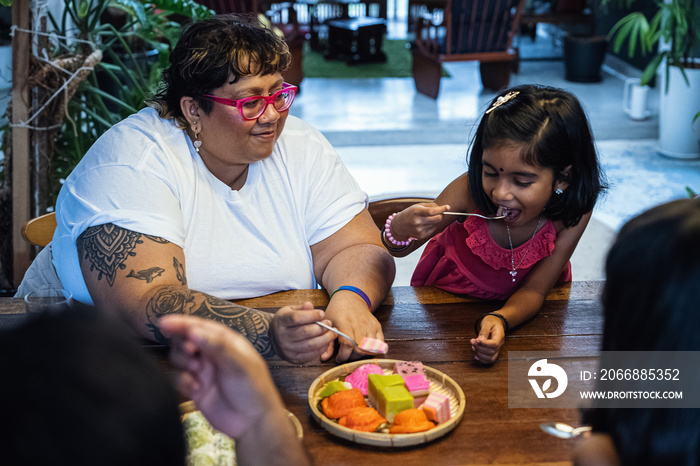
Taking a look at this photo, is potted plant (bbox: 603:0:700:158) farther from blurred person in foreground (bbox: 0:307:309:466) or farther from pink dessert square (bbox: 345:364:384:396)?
blurred person in foreground (bbox: 0:307:309:466)

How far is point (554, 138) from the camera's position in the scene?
165cm

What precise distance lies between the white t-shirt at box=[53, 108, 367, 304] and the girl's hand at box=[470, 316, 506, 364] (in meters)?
0.52

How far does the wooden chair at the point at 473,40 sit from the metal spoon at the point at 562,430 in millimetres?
5500

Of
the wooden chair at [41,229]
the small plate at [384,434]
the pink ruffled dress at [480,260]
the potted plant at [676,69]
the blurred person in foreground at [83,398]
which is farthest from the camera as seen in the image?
the potted plant at [676,69]

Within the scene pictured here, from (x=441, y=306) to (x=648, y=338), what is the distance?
92 cm

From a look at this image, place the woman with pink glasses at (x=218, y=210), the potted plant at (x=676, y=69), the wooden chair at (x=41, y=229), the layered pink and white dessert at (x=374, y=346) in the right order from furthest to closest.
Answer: the potted plant at (x=676, y=69) < the wooden chair at (x=41, y=229) < the woman with pink glasses at (x=218, y=210) < the layered pink and white dessert at (x=374, y=346)

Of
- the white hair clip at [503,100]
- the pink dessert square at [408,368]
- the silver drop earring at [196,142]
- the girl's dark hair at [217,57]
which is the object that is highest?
the girl's dark hair at [217,57]

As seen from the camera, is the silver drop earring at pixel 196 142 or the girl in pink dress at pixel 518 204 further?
the silver drop earring at pixel 196 142

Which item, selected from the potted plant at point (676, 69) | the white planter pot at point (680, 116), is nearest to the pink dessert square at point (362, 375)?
the potted plant at point (676, 69)

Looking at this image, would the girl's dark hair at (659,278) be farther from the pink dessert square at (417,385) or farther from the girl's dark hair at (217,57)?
the girl's dark hair at (217,57)

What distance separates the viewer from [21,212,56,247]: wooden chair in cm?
199

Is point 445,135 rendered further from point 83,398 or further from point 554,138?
point 83,398

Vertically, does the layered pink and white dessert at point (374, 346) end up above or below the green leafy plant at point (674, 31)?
below

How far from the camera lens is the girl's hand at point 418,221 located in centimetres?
171
